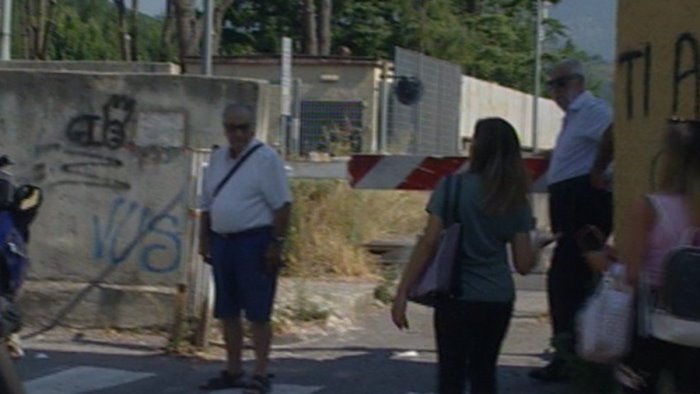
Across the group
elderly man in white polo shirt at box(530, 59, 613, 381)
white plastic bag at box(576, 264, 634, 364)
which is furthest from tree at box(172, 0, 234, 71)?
white plastic bag at box(576, 264, 634, 364)

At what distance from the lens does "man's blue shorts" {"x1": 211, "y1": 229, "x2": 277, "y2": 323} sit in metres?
9.09

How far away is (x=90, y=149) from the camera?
11.6m

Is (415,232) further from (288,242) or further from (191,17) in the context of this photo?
(191,17)

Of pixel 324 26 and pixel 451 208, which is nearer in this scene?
pixel 451 208

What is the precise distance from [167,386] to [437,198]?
336cm

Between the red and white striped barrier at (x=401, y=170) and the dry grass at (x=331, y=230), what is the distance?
3197 mm

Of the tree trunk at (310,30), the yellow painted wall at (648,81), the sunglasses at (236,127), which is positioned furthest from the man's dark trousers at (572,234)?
the tree trunk at (310,30)

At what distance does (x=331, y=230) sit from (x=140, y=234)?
12.4 feet

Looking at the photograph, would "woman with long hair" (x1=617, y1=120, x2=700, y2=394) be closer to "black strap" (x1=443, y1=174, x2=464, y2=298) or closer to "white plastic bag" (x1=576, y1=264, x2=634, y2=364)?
"white plastic bag" (x1=576, y1=264, x2=634, y2=364)

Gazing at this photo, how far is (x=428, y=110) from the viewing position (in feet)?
101

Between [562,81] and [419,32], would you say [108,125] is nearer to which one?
[562,81]

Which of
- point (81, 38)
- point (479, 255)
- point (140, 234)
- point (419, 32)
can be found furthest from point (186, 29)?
point (81, 38)

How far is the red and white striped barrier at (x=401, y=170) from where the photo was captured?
10.9 m

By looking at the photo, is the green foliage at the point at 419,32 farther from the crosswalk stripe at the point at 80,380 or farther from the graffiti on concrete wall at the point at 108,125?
the crosswalk stripe at the point at 80,380
